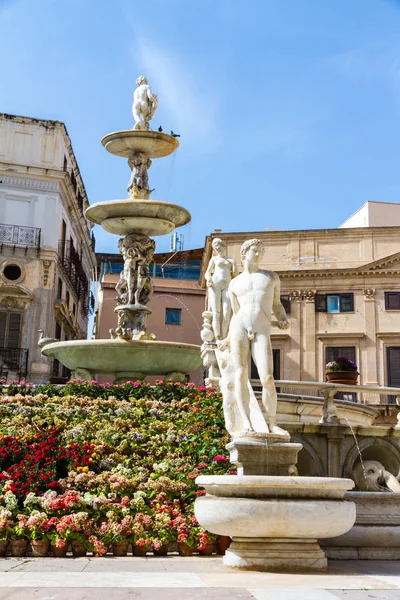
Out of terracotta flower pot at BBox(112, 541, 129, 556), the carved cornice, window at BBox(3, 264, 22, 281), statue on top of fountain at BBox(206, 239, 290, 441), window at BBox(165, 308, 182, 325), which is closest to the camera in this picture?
terracotta flower pot at BBox(112, 541, 129, 556)

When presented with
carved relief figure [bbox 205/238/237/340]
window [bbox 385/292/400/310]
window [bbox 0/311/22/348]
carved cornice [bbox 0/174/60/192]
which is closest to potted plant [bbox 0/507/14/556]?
carved relief figure [bbox 205/238/237/340]

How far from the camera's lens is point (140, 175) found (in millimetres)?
17719

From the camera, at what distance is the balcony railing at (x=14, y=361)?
33.2 m

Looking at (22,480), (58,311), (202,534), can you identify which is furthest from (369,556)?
(58,311)

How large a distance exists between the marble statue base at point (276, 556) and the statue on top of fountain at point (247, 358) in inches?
44.0

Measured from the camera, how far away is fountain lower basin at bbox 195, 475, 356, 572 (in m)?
7.00

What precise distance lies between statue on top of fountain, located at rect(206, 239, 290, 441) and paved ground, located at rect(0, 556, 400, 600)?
1420 mm

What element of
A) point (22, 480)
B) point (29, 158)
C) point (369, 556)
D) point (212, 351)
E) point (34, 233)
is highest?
point (29, 158)

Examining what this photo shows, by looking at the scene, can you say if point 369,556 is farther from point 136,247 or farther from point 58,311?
point 58,311

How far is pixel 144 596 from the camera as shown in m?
5.46

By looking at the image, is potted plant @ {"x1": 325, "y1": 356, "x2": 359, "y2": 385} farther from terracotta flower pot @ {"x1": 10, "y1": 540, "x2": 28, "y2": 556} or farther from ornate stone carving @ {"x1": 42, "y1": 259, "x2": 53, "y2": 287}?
ornate stone carving @ {"x1": 42, "y1": 259, "x2": 53, "y2": 287}

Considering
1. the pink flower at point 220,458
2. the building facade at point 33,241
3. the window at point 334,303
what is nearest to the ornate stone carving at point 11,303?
the building facade at point 33,241

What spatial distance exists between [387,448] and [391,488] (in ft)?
4.35

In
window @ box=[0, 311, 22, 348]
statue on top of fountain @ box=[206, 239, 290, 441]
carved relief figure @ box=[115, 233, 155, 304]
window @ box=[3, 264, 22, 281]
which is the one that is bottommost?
statue on top of fountain @ box=[206, 239, 290, 441]
